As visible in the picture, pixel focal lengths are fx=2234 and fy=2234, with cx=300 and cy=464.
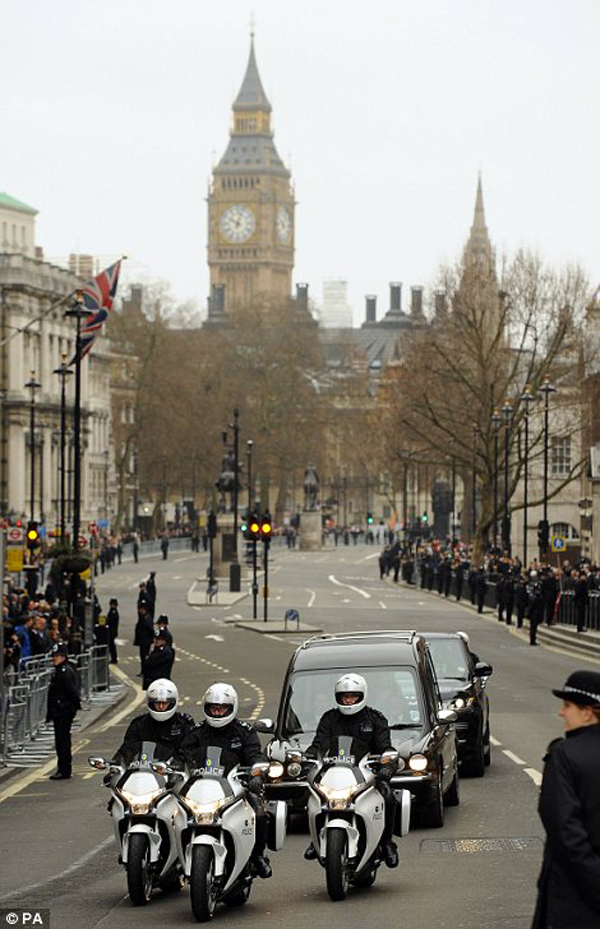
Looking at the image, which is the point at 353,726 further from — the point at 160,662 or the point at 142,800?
the point at 160,662

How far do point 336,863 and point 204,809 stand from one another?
1.11m

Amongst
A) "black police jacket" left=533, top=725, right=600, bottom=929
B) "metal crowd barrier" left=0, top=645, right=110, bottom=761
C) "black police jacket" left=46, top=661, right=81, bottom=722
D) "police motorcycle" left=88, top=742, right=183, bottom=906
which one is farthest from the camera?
"metal crowd barrier" left=0, top=645, right=110, bottom=761

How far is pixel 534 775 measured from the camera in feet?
75.4

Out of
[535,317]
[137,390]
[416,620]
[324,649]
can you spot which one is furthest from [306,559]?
[324,649]

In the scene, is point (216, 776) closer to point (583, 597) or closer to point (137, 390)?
point (583, 597)

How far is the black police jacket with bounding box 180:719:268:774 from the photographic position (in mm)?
14250

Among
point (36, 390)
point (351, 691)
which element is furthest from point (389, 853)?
point (36, 390)

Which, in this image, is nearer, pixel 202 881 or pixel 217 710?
pixel 202 881

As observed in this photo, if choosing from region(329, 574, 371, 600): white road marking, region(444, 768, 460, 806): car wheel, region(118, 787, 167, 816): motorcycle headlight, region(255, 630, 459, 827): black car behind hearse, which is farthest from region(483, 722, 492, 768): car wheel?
region(329, 574, 371, 600): white road marking

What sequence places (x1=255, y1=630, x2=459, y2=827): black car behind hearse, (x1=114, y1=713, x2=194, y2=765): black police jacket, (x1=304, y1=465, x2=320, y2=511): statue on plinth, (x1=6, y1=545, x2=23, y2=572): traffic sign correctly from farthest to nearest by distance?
(x1=304, y1=465, x2=320, y2=511): statue on plinth
(x1=6, y1=545, x2=23, y2=572): traffic sign
(x1=255, y1=630, x2=459, y2=827): black car behind hearse
(x1=114, y1=713, x2=194, y2=765): black police jacket

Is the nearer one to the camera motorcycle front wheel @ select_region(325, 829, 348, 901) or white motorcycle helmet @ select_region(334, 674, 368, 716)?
motorcycle front wheel @ select_region(325, 829, 348, 901)

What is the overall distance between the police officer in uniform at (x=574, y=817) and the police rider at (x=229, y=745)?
560 cm

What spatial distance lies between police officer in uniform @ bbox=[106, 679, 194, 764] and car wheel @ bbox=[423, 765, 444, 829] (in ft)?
12.5

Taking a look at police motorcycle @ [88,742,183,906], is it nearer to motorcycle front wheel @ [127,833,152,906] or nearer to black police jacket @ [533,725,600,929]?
motorcycle front wheel @ [127,833,152,906]
